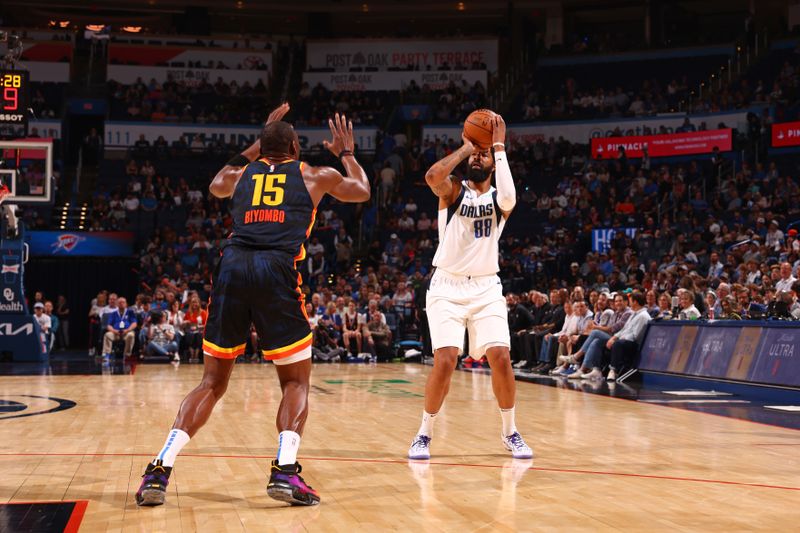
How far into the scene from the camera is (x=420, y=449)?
6.55 m

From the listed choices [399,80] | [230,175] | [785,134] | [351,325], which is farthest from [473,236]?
[399,80]

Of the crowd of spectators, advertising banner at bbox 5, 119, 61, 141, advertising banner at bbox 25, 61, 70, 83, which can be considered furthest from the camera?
advertising banner at bbox 25, 61, 70, 83

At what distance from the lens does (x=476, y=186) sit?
6.81 meters

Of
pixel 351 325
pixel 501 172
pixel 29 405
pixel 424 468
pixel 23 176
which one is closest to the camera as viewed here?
pixel 424 468

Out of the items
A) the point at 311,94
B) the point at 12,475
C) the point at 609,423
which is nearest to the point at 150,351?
the point at 609,423

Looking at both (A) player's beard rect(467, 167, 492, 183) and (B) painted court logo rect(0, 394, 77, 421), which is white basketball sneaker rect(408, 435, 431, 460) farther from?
(B) painted court logo rect(0, 394, 77, 421)

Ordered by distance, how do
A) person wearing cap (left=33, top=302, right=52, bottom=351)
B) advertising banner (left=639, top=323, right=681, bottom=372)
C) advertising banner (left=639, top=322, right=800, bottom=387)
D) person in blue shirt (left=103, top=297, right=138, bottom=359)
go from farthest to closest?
1. person wearing cap (left=33, top=302, right=52, bottom=351)
2. person in blue shirt (left=103, top=297, right=138, bottom=359)
3. advertising banner (left=639, top=323, right=681, bottom=372)
4. advertising banner (left=639, top=322, right=800, bottom=387)

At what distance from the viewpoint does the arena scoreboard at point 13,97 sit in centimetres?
1653

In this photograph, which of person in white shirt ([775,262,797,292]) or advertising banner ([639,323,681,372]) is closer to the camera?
advertising banner ([639,323,681,372])

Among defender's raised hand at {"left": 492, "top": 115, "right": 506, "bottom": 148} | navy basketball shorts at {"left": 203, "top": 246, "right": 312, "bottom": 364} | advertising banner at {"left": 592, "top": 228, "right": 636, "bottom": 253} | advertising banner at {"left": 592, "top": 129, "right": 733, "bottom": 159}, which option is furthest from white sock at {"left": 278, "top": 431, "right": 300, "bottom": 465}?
advertising banner at {"left": 592, "top": 129, "right": 733, "bottom": 159}

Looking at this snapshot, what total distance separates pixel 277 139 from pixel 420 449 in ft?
8.27

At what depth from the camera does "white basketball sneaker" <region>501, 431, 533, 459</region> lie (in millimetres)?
6578

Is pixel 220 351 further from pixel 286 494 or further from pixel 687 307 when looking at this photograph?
pixel 687 307

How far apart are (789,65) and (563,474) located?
1142 inches
